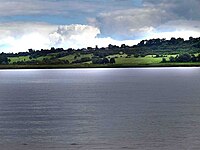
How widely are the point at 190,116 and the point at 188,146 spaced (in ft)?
77.9

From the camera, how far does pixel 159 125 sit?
63.5 metres

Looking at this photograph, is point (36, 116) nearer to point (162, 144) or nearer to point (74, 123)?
point (74, 123)

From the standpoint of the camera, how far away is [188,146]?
48.6 meters

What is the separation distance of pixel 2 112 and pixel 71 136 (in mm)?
27438

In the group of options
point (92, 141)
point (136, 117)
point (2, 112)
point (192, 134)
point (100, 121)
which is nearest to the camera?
point (92, 141)

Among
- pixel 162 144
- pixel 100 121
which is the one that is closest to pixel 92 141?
pixel 162 144

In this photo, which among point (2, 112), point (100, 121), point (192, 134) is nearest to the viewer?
point (192, 134)

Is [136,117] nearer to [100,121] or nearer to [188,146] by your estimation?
[100,121]

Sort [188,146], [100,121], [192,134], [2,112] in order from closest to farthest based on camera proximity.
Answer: [188,146] < [192,134] < [100,121] < [2,112]

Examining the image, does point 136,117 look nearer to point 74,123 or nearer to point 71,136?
point 74,123

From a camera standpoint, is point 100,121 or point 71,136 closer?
point 71,136

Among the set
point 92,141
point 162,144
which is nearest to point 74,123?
point 92,141

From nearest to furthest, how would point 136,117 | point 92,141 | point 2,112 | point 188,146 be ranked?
point 188,146 → point 92,141 → point 136,117 → point 2,112

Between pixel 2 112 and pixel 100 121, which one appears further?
pixel 2 112
